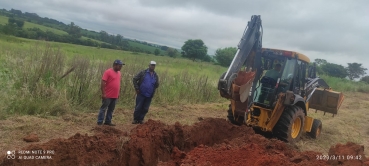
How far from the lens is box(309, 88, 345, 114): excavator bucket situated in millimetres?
9234

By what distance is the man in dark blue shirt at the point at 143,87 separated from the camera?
7715mm

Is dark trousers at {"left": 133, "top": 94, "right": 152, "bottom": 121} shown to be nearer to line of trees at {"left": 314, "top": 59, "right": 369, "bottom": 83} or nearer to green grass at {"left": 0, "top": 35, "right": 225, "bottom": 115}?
green grass at {"left": 0, "top": 35, "right": 225, "bottom": 115}

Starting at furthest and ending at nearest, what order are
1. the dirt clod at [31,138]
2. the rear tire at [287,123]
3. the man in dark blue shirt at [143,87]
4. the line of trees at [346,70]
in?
the line of trees at [346,70]
the man in dark blue shirt at [143,87]
the rear tire at [287,123]
the dirt clod at [31,138]

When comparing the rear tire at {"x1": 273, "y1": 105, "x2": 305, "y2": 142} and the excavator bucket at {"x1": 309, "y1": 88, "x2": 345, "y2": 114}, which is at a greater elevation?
the excavator bucket at {"x1": 309, "y1": 88, "x2": 345, "y2": 114}

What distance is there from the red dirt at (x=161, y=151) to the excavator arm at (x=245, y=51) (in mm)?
1098

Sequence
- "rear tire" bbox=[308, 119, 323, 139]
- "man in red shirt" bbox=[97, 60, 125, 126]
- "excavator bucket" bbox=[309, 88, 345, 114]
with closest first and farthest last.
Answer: "man in red shirt" bbox=[97, 60, 125, 126] < "rear tire" bbox=[308, 119, 323, 139] < "excavator bucket" bbox=[309, 88, 345, 114]

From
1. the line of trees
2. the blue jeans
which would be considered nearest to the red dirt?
the blue jeans

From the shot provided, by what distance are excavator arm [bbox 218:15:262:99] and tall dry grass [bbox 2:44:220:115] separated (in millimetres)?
4034

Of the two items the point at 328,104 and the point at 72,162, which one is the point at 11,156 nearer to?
the point at 72,162

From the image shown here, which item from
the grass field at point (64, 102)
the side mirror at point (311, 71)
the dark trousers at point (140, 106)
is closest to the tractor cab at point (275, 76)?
the side mirror at point (311, 71)

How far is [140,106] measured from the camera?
7.85 m

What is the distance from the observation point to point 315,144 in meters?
8.13

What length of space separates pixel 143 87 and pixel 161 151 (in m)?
2.66

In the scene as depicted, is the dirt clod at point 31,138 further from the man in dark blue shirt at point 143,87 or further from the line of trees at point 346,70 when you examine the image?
the line of trees at point 346,70
